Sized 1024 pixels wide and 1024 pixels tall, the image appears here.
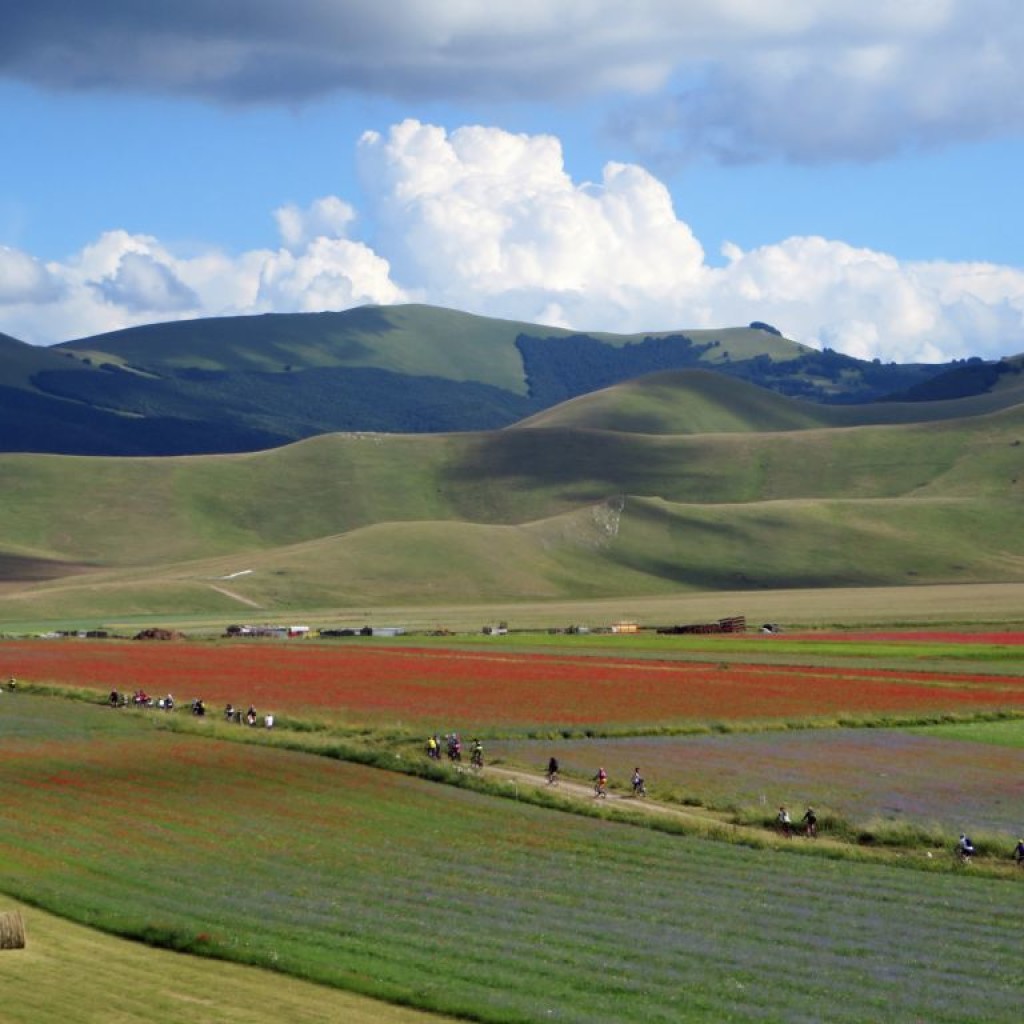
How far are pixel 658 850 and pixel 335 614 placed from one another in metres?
145

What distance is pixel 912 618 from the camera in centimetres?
16525

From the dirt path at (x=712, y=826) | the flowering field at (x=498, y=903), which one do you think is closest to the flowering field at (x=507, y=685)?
the dirt path at (x=712, y=826)

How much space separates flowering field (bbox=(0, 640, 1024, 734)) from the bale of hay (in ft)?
136

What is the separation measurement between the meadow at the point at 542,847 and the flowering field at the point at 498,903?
117 millimetres

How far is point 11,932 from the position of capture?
35.4m

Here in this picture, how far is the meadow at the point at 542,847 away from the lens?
1357 inches

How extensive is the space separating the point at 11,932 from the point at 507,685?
62.0 meters

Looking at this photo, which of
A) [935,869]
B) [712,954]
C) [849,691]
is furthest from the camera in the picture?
[849,691]

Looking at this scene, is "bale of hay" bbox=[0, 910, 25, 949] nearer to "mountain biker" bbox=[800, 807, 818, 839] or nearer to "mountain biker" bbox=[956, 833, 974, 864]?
"mountain biker" bbox=[800, 807, 818, 839]

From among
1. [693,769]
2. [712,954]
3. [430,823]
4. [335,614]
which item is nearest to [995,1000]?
[712,954]

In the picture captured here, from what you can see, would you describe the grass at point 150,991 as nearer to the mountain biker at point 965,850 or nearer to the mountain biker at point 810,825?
the mountain biker at point 965,850

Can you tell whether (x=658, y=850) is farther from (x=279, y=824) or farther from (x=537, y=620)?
(x=537, y=620)

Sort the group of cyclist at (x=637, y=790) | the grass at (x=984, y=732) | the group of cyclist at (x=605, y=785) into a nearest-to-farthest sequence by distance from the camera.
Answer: the group of cyclist at (x=637, y=790), the group of cyclist at (x=605, y=785), the grass at (x=984, y=732)

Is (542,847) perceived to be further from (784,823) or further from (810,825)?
(810,825)
